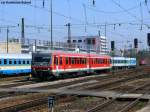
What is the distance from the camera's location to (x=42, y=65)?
1668 inches

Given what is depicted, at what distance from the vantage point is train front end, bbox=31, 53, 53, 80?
42.0m

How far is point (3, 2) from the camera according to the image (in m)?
47.8

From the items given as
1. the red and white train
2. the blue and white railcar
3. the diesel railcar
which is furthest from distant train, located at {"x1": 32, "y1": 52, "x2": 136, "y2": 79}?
the diesel railcar

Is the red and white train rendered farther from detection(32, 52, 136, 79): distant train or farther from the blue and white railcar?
the blue and white railcar

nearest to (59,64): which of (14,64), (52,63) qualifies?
(52,63)

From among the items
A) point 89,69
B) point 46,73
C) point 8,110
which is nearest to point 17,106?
point 8,110

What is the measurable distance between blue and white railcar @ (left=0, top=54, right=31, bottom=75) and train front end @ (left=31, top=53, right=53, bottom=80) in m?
7.83

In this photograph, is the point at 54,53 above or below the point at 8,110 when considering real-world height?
above

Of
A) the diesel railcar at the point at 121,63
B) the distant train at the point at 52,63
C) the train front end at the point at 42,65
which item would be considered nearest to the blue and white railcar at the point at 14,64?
the distant train at the point at 52,63

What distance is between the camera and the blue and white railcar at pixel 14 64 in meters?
50.0

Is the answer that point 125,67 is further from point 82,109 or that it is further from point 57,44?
point 82,109

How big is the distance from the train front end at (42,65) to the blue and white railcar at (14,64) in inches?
308

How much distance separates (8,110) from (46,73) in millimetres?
23805

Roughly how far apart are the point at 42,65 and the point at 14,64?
11004 millimetres
